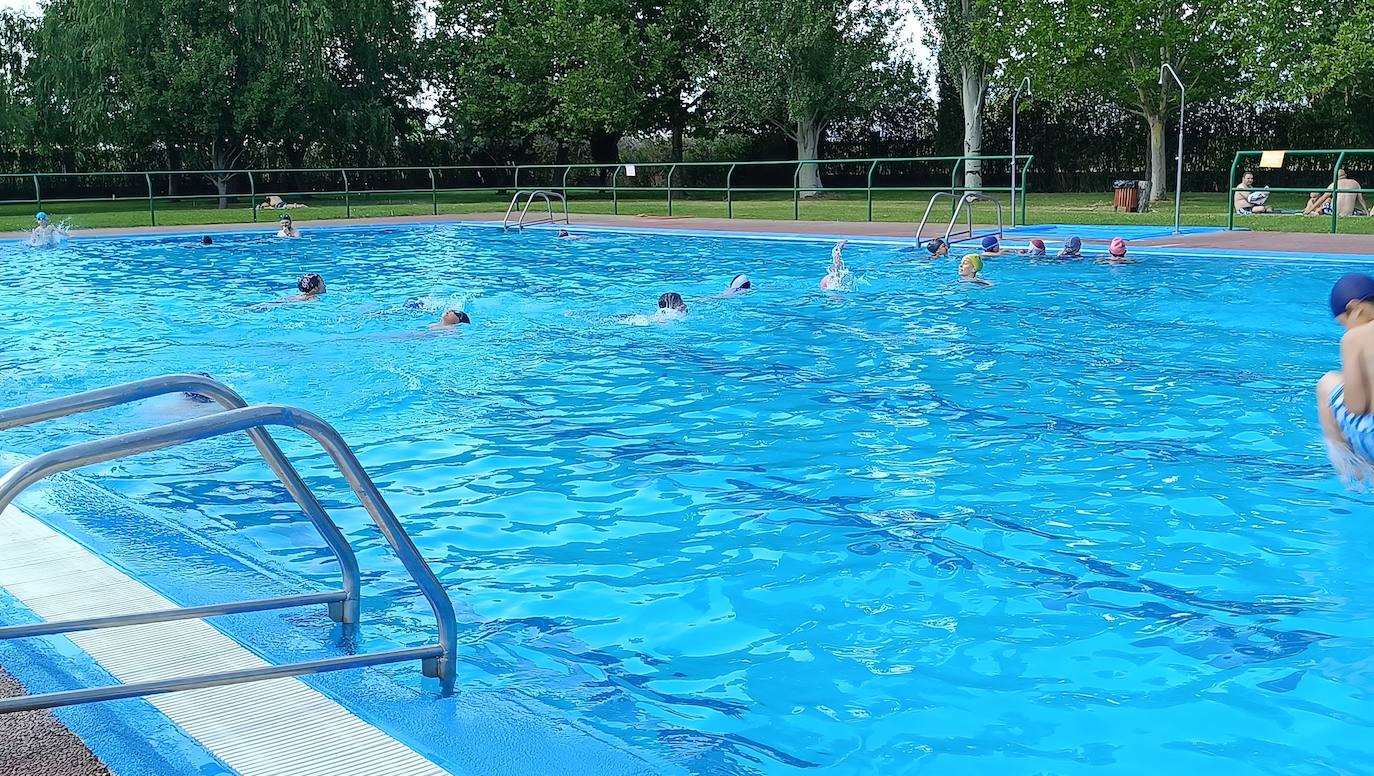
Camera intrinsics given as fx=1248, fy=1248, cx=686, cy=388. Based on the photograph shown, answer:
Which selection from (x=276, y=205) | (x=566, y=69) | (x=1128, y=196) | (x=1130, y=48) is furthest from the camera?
(x=566, y=69)

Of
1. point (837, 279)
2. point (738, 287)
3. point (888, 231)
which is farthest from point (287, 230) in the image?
point (837, 279)

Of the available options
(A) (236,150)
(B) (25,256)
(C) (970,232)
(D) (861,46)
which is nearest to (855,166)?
(D) (861,46)

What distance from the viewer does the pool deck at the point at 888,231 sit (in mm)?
15828

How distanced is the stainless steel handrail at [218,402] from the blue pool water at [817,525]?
0.73ft

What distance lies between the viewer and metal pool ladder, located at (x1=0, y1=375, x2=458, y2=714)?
268 cm

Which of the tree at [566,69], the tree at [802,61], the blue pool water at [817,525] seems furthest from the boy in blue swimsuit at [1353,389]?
the tree at [566,69]

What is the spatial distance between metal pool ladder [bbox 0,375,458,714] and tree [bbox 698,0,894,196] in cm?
3134

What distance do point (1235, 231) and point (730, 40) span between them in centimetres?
1985

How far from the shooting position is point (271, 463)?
3.52 m

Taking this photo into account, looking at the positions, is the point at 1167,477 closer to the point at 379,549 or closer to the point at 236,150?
the point at 379,549

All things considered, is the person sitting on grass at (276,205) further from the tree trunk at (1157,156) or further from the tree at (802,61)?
the tree trunk at (1157,156)

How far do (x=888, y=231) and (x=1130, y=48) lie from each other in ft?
39.3

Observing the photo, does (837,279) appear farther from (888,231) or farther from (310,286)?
(888,231)

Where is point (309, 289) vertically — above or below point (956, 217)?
below
